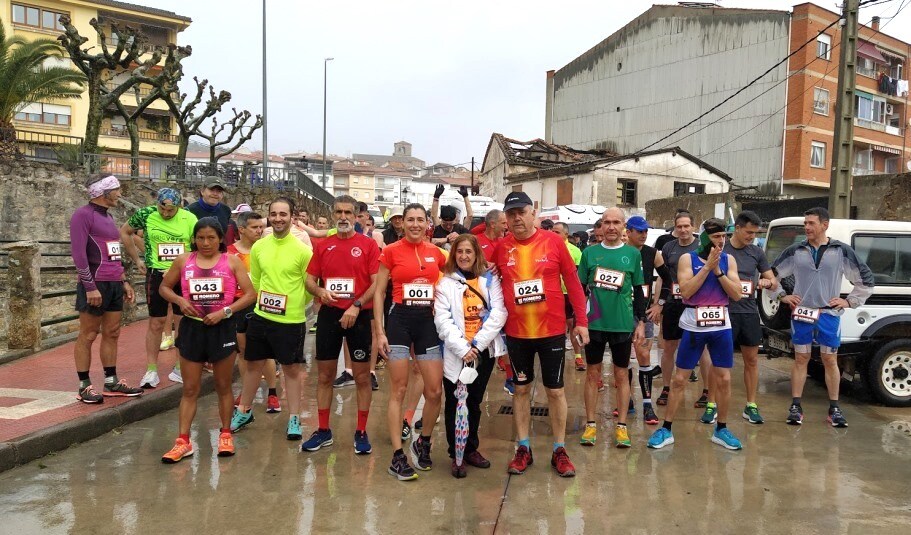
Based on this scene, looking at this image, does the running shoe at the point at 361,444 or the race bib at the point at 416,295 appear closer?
the race bib at the point at 416,295

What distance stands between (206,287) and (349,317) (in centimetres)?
112

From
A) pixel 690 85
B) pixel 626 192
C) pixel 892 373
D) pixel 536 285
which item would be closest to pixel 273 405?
pixel 536 285

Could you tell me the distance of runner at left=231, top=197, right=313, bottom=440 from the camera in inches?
208

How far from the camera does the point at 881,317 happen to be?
6785 millimetres

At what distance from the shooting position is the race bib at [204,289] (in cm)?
491

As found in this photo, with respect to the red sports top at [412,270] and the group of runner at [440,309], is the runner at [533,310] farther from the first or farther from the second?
the red sports top at [412,270]

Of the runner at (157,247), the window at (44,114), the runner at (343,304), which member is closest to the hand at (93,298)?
the runner at (157,247)

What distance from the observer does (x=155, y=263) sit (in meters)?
6.51

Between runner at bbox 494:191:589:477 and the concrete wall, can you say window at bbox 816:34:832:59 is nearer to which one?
the concrete wall

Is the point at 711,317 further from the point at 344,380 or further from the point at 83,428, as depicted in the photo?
the point at 83,428

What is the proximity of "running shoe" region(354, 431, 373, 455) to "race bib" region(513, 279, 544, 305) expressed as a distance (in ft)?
5.64

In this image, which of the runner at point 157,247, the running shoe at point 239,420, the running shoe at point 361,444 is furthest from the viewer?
the runner at point 157,247

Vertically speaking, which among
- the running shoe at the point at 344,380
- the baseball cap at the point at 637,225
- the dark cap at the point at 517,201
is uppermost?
the dark cap at the point at 517,201

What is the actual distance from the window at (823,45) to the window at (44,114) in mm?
42533
